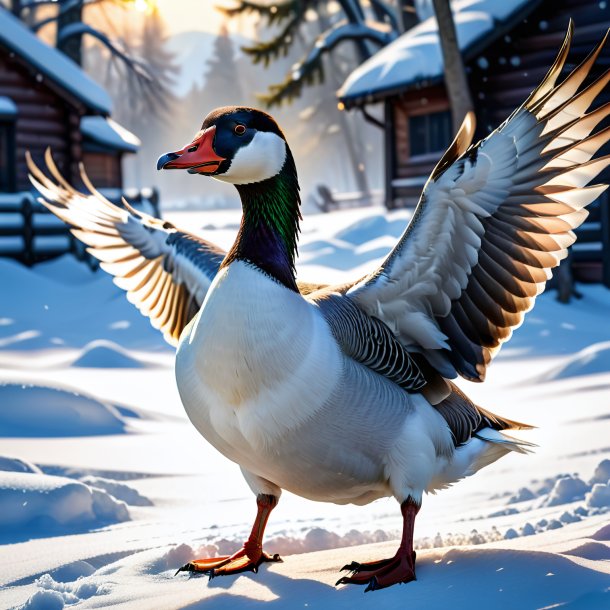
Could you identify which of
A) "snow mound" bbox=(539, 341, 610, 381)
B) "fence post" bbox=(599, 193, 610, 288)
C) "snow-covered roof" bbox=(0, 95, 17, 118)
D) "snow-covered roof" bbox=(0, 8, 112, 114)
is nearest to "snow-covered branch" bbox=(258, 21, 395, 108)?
"snow-covered roof" bbox=(0, 8, 112, 114)

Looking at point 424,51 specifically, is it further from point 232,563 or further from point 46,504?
point 232,563

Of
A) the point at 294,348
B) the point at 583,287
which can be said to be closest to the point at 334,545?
the point at 294,348

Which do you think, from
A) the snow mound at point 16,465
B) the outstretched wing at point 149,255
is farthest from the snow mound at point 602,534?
the snow mound at point 16,465

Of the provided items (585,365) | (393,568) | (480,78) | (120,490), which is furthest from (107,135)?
(393,568)

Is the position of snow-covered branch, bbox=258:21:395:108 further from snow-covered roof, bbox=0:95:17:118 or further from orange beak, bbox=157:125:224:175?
orange beak, bbox=157:125:224:175

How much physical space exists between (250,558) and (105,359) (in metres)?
7.15

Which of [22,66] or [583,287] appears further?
[22,66]

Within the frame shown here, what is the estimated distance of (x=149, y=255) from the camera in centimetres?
496

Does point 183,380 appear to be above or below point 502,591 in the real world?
above

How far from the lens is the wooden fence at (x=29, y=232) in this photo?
17.8 meters

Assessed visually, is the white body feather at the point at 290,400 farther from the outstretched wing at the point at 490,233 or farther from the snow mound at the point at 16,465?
the snow mound at the point at 16,465

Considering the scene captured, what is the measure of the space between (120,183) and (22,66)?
6203 mm

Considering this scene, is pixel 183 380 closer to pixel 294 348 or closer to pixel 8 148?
pixel 294 348

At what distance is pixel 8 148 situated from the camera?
19.0 m
